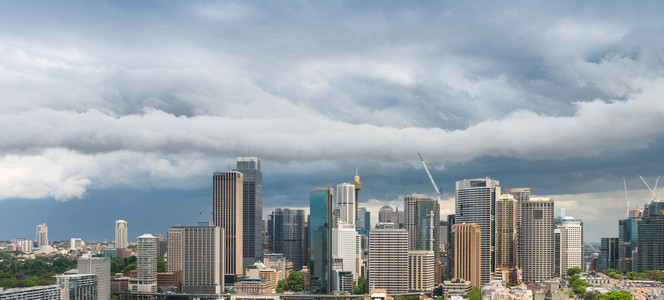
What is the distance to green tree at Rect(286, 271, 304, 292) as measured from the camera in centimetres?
9662

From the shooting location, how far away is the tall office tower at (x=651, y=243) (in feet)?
336

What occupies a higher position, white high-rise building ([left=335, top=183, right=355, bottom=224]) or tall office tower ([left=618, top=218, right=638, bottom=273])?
white high-rise building ([left=335, top=183, right=355, bottom=224])

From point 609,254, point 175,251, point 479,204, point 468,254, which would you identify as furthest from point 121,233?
point 609,254

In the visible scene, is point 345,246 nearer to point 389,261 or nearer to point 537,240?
point 389,261

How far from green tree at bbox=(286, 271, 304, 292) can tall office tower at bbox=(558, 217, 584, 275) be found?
48.7 metres

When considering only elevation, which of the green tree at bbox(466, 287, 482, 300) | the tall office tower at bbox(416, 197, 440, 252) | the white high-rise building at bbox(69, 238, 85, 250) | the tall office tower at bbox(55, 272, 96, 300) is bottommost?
the white high-rise building at bbox(69, 238, 85, 250)

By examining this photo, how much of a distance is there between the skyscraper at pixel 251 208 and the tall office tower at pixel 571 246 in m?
53.6

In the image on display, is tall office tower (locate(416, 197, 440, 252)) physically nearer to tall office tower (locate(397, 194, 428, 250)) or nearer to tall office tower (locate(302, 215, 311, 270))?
tall office tower (locate(397, 194, 428, 250))

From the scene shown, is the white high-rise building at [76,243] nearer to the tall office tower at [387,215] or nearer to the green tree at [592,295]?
the tall office tower at [387,215]

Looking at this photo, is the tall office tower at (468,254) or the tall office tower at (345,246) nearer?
the tall office tower at (468,254)

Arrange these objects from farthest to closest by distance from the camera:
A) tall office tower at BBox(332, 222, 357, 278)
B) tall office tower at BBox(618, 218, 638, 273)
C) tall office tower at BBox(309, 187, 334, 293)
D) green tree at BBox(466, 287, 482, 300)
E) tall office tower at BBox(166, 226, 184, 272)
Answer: tall office tower at BBox(618, 218, 638, 273) → tall office tower at BBox(332, 222, 357, 278) → tall office tower at BBox(166, 226, 184, 272) → tall office tower at BBox(309, 187, 334, 293) → green tree at BBox(466, 287, 482, 300)

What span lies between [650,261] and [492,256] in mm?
23659

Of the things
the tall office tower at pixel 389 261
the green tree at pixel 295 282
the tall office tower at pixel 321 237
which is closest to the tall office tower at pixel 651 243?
the tall office tower at pixel 389 261

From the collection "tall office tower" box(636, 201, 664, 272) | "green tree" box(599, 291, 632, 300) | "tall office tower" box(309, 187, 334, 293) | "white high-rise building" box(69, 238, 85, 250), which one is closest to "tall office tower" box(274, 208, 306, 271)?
"tall office tower" box(309, 187, 334, 293)
